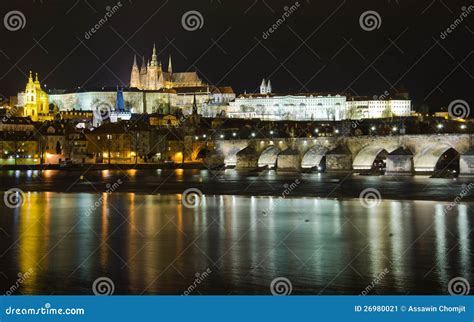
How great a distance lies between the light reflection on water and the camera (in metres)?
11.4

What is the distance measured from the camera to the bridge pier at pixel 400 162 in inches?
1714

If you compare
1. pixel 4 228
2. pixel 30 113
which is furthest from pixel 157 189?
pixel 30 113

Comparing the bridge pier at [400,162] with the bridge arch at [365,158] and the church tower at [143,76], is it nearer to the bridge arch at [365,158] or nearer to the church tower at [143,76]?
the bridge arch at [365,158]

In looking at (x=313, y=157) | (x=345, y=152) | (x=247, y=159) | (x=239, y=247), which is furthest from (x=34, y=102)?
(x=239, y=247)

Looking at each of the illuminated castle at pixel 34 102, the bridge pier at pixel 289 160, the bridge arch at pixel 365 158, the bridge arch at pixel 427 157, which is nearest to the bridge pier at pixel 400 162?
the bridge arch at pixel 427 157

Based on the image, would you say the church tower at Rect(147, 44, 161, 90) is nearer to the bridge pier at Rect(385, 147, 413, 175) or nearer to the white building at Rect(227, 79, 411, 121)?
the white building at Rect(227, 79, 411, 121)

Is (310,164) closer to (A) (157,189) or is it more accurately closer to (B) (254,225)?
(A) (157,189)

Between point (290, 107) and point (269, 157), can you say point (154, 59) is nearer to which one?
point (290, 107)

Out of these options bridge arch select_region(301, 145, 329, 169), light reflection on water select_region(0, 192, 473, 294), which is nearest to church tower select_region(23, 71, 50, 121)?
bridge arch select_region(301, 145, 329, 169)

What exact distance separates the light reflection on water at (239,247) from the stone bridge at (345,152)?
Result: 2109 cm

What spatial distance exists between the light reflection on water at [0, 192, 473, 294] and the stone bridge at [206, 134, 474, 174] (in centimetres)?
2109

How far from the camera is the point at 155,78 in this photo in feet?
436

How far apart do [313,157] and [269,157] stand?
4.19m
